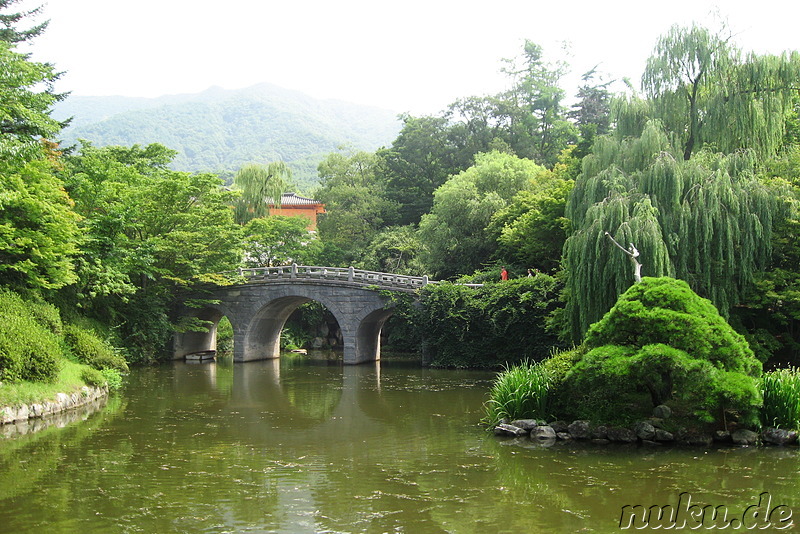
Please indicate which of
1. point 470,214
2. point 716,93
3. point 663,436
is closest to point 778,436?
point 663,436

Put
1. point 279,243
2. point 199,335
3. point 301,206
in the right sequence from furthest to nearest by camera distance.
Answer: point 301,206
point 279,243
point 199,335

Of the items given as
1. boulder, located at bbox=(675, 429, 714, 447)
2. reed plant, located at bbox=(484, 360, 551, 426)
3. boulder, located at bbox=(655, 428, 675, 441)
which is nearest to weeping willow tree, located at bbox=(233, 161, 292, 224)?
reed plant, located at bbox=(484, 360, 551, 426)

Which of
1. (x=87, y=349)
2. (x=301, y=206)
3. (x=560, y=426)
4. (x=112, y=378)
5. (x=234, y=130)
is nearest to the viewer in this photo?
(x=560, y=426)

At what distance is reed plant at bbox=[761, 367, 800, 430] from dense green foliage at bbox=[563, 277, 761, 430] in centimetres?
31

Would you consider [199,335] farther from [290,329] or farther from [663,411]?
[663,411]

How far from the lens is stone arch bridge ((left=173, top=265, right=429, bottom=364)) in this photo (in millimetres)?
28594

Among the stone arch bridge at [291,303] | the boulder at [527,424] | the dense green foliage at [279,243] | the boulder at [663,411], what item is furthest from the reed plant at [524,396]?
the dense green foliage at [279,243]

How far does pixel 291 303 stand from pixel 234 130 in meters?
106

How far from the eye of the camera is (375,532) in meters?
7.62

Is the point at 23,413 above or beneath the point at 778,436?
above

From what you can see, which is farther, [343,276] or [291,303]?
[291,303]

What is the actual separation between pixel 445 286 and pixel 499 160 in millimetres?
8916

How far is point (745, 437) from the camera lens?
11.5m

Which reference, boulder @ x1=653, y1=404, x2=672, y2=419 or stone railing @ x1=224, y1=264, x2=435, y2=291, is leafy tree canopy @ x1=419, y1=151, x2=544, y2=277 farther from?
boulder @ x1=653, y1=404, x2=672, y2=419
